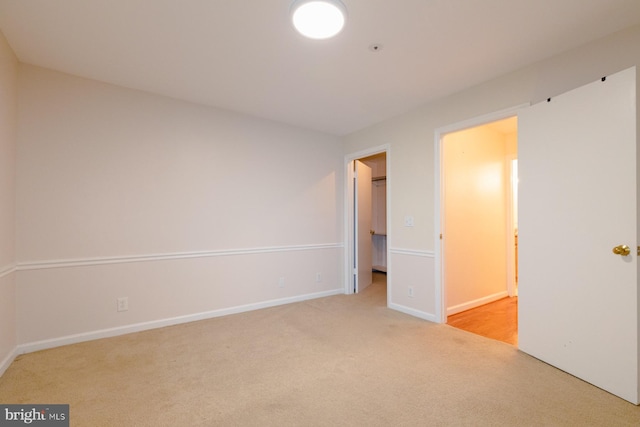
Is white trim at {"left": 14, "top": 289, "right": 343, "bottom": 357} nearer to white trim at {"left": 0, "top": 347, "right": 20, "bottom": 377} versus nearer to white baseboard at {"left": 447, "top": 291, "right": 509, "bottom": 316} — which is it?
white trim at {"left": 0, "top": 347, "right": 20, "bottom": 377}

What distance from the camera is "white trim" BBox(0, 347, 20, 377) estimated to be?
2.13m

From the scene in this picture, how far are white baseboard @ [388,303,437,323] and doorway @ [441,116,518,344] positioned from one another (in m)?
0.16

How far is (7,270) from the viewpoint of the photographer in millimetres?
2240

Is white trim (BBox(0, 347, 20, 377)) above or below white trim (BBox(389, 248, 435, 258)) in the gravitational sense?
below

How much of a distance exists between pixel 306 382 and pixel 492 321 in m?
2.43

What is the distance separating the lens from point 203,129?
3354 mm

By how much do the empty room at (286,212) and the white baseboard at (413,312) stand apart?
0.08 ft

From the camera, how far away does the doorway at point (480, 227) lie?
11.1ft

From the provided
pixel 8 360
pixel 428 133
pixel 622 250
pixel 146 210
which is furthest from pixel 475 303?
pixel 8 360

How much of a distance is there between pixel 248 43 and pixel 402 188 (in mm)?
2371

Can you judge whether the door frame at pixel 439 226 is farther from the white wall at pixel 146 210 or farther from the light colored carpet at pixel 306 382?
the white wall at pixel 146 210

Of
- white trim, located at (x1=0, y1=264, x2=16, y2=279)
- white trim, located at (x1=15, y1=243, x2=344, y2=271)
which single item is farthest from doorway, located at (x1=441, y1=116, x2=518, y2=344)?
white trim, located at (x1=0, y1=264, x2=16, y2=279)

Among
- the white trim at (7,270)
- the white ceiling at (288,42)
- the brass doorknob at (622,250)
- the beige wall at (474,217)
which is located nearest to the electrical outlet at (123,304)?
the white trim at (7,270)

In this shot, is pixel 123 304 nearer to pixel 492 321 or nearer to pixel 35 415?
pixel 35 415
